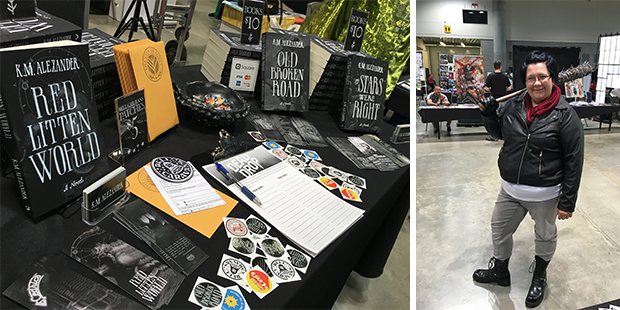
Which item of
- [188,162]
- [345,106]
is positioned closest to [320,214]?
[188,162]

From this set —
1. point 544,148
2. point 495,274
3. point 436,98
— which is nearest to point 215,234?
point 544,148

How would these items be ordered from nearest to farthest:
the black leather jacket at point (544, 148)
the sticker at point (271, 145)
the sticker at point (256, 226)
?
1. the sticker at point (256, 226)
2. the sticker at point (271, 145)
3. the black leather jacket at point (544, 148)

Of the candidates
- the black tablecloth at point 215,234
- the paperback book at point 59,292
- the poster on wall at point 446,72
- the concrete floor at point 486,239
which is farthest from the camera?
the poster on wall at point 446,72

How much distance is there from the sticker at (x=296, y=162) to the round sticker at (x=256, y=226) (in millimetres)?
335

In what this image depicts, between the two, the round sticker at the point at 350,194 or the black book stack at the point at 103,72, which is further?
the round sticker at the point at 350,194

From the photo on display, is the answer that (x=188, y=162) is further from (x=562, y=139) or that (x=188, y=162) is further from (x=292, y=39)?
(x=562, y=139)

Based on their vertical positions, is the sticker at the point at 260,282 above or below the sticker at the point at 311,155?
below

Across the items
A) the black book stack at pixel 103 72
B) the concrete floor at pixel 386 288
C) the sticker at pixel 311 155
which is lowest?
the concrete floor at pixel 386 288

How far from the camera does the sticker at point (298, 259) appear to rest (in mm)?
895

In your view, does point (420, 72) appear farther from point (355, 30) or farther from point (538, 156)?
point (355, 30)

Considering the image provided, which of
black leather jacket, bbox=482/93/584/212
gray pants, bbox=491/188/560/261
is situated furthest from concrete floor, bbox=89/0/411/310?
black leather jacket, bbox=482/93/584/212

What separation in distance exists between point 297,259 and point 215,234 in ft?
0.63

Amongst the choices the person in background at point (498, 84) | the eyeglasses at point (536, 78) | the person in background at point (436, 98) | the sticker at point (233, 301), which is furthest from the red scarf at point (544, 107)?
the person in background at point (436, 98)

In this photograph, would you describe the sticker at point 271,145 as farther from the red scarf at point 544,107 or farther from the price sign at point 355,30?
the red scarf at point 544,107
